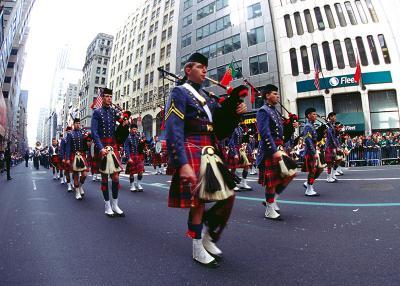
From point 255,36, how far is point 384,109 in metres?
15.0

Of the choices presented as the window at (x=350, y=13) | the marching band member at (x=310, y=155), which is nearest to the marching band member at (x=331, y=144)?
the marching band member at (x=310, y=155)

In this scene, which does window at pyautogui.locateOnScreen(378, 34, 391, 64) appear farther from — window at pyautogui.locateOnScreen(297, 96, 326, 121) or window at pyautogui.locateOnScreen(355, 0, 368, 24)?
window at pyautogui.locateOnScreen(297, 96, 326, 121)

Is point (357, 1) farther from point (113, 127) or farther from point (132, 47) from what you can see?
point (132, 47)

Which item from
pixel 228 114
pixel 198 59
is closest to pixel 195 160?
pixel 228 114

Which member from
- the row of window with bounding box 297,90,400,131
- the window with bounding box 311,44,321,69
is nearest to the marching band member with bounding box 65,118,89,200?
the row of window with bounding box 297,90,400,131

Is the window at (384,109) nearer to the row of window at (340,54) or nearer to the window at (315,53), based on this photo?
the row of window at (340,54)

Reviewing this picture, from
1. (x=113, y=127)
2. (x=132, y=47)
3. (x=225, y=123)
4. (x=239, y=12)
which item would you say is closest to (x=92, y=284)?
(x=225, y=123)

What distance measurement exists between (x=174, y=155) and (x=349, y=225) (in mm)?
2669

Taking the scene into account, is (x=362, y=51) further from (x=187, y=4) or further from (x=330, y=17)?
(x=187, y=4)

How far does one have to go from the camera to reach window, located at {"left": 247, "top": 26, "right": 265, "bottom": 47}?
30734mm

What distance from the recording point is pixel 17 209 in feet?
19.4

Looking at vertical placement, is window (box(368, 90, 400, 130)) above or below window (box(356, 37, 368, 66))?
below

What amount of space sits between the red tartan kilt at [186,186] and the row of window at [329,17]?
2984 cm

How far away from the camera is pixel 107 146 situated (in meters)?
5.27
